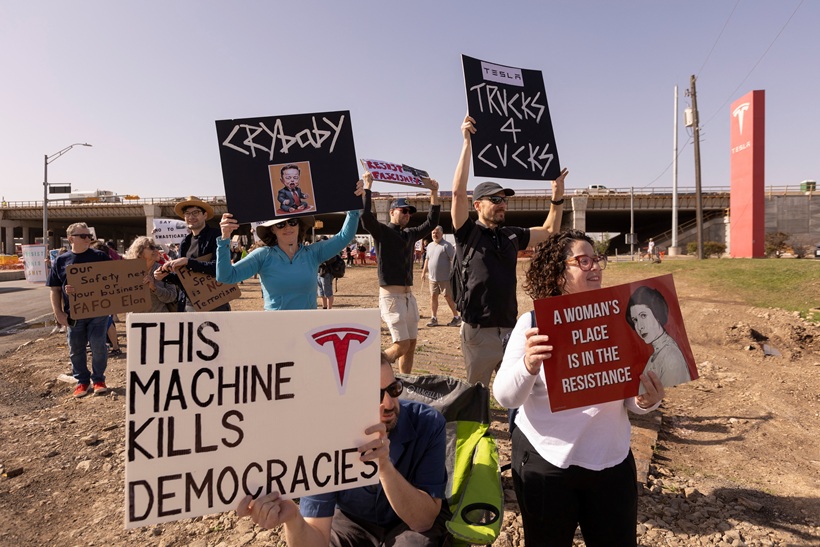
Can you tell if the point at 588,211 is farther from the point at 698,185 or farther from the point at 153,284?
the point at 153,284

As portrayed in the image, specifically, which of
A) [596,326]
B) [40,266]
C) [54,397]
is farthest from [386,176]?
[40,266]

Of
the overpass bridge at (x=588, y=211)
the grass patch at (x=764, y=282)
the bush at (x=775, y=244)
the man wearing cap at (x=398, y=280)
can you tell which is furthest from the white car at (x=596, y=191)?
the man wearing cap at (x=398, y=280)

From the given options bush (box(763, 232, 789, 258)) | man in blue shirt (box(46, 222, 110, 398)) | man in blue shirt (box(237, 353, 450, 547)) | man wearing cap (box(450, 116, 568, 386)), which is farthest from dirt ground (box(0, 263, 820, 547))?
bush (box(763, 232, 789, 258))

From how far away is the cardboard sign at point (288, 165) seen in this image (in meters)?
3.42

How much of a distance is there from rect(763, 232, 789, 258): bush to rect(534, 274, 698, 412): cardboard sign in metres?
33.5

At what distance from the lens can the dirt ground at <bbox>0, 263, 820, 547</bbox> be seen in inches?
117

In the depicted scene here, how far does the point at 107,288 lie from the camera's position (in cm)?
551

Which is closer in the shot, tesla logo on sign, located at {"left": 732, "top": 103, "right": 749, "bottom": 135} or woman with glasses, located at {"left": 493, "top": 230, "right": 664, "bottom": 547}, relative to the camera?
woman with glasses, located at {"left": 493, "top": 230, "right": 664, "bottom": 547}

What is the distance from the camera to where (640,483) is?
134 inches

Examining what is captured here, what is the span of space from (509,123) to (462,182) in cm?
85

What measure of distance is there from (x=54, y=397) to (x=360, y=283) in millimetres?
16389

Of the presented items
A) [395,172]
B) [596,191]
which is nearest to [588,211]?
[596,191]

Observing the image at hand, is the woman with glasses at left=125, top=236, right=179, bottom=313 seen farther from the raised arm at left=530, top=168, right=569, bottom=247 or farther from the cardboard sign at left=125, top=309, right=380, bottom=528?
the cardboard sign at left=125, top=309, right=380, bottom=528

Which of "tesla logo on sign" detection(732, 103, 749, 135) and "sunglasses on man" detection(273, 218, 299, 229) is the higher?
"tesla logo on sign" detection(732, 103, 749, 135)
